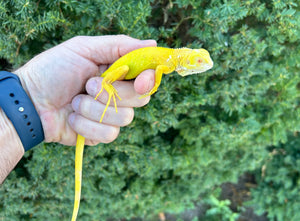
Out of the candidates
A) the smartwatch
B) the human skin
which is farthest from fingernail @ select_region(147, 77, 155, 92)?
the smartwatch

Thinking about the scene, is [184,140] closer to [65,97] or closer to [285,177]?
[65,97]

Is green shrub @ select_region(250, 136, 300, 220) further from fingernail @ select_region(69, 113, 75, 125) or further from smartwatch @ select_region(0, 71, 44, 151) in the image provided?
smartwatch @ select_region(0, 71, 44, 151)

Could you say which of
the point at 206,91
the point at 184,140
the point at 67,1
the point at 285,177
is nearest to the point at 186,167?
the point at 184,140

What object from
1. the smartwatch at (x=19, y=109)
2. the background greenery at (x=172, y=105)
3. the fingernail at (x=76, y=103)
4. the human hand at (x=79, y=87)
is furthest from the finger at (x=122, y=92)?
the smartwatch at (x=19, y=109)

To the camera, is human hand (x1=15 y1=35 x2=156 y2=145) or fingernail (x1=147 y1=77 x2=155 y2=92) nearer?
fingernail (x1=147 y1=77 x2=155 y2=92)

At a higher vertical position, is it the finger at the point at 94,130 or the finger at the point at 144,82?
the finger at the point at 144,82

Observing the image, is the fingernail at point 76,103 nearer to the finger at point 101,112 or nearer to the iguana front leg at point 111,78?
the finger at point 101,112

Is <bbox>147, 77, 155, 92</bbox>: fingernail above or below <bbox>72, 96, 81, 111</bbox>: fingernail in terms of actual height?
above
